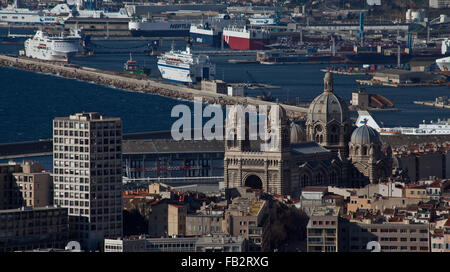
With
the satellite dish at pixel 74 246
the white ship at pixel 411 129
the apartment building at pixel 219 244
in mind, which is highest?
the apartment building at pixel 219 244

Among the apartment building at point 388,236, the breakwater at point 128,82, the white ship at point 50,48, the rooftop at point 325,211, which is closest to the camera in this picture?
the apartment building at point 388,236

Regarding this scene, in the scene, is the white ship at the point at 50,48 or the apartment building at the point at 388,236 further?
the white ship at the point at 50,48

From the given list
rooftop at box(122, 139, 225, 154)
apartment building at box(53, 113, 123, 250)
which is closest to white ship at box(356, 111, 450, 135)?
rooftop at box(122, 139, 225, 154)

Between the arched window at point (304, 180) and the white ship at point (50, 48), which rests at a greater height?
the arched window at point (304, 180)

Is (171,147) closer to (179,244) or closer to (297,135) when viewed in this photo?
(297,135)

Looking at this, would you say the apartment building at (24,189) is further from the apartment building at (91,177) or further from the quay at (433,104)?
the quay at (433,104)

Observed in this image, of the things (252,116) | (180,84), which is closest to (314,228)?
(252,116)

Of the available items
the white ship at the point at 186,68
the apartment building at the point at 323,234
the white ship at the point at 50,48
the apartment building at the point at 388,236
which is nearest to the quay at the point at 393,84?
the white ship at the point at 186,68

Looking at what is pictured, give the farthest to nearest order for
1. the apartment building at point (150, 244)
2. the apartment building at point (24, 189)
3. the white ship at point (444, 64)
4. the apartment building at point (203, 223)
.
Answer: the white ship at point (444, 64) < the apartment building at point (24, 189) < the apartment building at point (203, 223) < the apartment building at point (150, 244)
